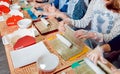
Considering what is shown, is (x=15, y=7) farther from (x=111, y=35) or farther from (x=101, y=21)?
(x=111, y=35)

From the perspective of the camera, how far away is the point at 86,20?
136 centimetres

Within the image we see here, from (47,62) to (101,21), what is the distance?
61cm

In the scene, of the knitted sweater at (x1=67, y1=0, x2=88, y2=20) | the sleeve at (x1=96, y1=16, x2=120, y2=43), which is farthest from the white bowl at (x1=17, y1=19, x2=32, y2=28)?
the sleeve at (x1=96, y1=16, x2=120, y2=43)

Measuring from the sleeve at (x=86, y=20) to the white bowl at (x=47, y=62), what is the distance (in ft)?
1.78

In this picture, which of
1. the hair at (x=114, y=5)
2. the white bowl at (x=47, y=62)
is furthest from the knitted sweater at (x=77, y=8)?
the white bowl at (x=47, y=62)

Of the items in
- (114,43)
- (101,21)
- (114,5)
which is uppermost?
(114,5)

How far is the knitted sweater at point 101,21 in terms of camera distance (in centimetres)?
120

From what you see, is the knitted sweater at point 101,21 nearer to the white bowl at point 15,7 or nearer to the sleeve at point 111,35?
the sleeve at point 111,35

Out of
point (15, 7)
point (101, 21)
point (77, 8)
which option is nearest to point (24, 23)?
point (15, 7)

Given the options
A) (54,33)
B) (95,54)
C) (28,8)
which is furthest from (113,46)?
(28,8)

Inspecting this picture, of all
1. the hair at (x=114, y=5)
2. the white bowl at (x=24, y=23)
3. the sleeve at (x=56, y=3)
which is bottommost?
the white bowl at (x=24, y=23)

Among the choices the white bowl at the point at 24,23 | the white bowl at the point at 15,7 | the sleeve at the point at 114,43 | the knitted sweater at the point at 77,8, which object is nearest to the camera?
the sleeve at the point at 114,43

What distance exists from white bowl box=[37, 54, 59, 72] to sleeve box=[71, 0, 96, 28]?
0.54 meters

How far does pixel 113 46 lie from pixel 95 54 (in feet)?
0.84
